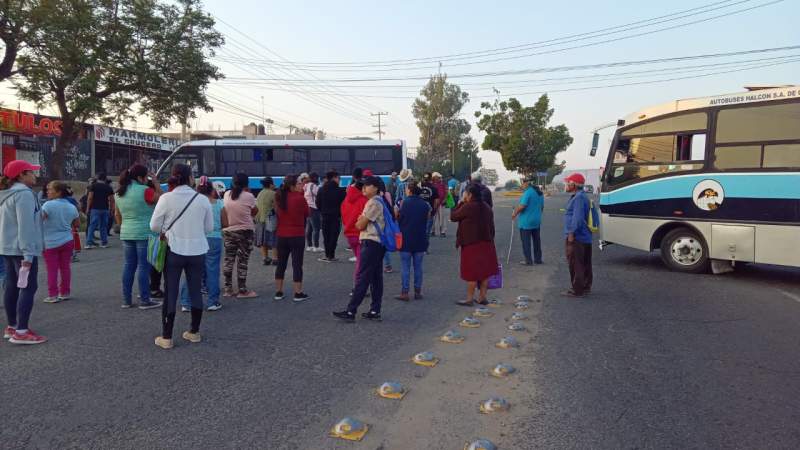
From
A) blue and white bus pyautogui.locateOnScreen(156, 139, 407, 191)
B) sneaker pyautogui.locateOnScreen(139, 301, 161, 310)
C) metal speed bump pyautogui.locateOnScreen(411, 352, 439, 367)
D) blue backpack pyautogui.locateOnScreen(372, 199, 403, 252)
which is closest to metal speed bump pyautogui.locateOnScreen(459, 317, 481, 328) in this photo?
blue backpack pyautogui.locateOnScreen(372, 199, 403, 252)

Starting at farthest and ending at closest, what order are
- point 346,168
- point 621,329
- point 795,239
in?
1. point 346,168
2. point 795,239
3. point 621,329

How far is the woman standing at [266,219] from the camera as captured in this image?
10273 millimetres

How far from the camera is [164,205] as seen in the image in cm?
565

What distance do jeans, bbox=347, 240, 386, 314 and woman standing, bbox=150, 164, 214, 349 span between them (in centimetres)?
177

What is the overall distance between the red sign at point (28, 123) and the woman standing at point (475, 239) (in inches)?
1037

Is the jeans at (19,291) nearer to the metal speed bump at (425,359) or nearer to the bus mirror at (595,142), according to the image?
the metal speed bump at (425,359)

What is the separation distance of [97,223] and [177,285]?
9.82m

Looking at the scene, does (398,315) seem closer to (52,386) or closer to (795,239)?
(52,386)

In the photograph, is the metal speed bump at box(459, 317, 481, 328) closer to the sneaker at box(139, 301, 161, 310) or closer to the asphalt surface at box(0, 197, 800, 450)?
the asphalt surface at box(0, 197, 800, 450)

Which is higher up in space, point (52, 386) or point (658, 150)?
point (658, 150)

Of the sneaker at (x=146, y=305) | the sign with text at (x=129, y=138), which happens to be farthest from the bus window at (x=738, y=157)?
the sign with text at (x=129, y=138)

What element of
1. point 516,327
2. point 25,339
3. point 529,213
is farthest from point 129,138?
point 516,327

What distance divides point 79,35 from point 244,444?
23.4m

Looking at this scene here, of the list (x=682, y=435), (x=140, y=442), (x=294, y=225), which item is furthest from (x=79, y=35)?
(x=682, y=435)
